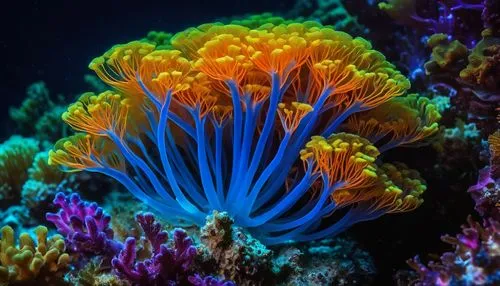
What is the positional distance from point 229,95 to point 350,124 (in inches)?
36.8

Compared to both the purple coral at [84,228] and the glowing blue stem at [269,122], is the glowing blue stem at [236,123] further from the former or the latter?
the purple coral at [84,228]

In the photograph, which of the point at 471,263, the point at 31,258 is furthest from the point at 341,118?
the point at 31,258

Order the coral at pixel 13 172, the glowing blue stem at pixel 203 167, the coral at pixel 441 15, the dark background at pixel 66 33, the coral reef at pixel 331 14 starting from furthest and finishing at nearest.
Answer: the dark background at pixel 66 33
the coral reef at pixel 331 14
the coral at pixel 13 172
the coral at pixel 441 15
the glowing blue stem at pixel 203 167

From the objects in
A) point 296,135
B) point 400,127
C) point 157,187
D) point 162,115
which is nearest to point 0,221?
point 157,187

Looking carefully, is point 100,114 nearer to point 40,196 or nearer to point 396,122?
point 40,196

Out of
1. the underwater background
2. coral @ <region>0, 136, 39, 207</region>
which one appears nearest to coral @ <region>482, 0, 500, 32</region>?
the underwater background

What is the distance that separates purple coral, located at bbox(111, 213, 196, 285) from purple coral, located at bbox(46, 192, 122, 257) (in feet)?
0.79

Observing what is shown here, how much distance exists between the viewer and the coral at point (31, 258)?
2436 mm

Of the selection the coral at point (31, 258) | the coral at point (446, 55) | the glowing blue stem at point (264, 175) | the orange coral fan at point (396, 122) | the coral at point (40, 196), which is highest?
the coral at point (446, 55)

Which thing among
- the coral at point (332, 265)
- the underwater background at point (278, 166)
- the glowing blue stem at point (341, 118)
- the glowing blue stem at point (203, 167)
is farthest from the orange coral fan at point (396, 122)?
the glowing blue stem at point (203, 167)

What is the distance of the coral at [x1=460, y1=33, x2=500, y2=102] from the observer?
3.13 metres

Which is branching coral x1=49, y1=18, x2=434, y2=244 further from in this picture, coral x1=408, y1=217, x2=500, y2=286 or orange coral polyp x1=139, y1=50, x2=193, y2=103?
coral x1=408, y1=217, x2=500, y2=286

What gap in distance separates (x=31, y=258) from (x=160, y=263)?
2.44ft

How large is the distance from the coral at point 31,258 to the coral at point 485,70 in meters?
3.11
